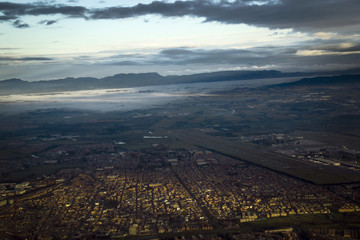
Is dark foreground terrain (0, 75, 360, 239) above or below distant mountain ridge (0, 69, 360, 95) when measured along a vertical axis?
below

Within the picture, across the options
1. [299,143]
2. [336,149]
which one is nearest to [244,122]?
[299,143]

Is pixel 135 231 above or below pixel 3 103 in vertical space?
below

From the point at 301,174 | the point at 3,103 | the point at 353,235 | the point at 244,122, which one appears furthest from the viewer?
the point at 3,103

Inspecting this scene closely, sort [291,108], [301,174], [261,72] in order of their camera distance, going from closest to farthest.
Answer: [301,174] < [291,108] < [261,72]

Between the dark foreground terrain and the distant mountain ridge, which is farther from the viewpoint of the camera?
the distant mountain ridge

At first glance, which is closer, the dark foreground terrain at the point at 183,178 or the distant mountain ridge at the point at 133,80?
the dark foreground terrain at the point at 183,178

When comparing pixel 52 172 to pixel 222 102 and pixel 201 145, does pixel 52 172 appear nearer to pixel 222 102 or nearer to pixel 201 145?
pixel 201 145

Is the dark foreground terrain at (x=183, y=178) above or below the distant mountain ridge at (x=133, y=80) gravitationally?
below

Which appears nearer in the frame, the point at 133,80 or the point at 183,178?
the point at 183,178
